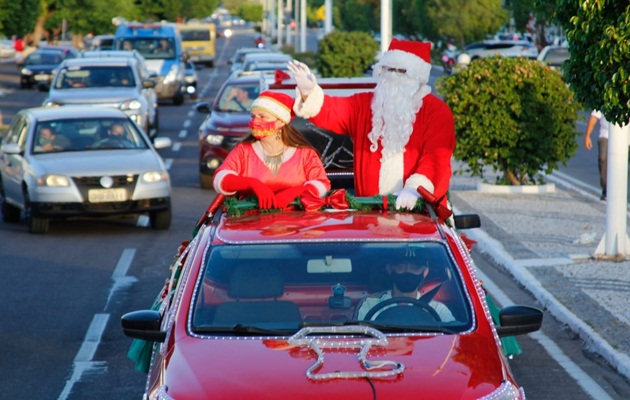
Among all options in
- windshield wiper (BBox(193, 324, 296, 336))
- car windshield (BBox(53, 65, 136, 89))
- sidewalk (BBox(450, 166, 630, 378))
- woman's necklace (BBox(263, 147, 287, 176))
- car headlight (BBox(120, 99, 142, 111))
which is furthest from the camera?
car windshield (BBox(53, 65, 136, 89))

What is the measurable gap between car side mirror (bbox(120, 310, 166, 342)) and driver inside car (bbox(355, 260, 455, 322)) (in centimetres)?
91

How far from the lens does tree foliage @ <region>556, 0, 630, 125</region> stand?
9227 mm

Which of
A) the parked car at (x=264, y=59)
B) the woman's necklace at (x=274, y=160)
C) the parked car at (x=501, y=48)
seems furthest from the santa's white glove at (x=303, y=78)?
the parked car at (x=501, y=48)

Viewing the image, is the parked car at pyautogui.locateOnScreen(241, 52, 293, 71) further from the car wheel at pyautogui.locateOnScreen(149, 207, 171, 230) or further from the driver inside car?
the driver inside car

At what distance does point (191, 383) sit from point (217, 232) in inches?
50.4

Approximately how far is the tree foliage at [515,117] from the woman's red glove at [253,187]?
11355mm

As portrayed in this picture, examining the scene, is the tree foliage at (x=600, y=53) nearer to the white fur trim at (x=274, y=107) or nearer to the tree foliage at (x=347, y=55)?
the white fur trim at (x=274, y=107)

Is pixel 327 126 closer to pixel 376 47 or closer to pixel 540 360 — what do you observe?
pixel 540 360

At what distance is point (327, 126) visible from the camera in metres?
8.23

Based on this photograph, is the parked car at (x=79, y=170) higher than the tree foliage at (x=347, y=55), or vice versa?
the parked car at (x=79, y=170)

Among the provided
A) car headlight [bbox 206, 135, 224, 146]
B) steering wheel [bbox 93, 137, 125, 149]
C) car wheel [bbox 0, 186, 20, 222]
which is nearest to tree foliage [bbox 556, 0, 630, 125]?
steering wheel [bbox 93, 137, 125, 149]

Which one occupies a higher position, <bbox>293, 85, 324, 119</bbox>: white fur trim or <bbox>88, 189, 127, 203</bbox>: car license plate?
<bbox>293, 85, 324, 119</bbox>: white fur trim

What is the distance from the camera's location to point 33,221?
52.2ft

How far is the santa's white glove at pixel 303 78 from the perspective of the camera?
25.6 ft
